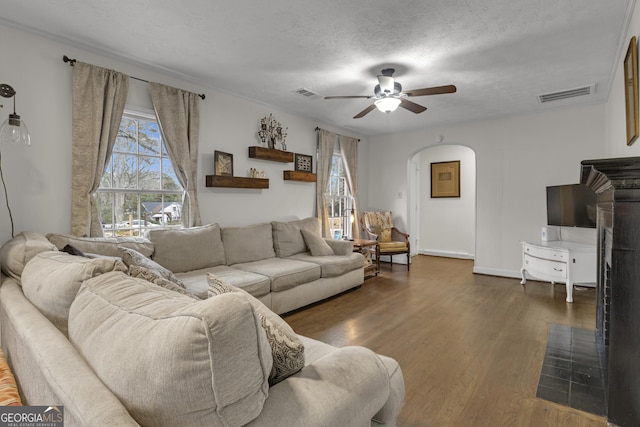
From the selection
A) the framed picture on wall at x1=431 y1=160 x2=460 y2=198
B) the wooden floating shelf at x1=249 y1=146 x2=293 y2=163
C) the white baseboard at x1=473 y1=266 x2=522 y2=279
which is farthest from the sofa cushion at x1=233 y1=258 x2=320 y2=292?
the framed picture on wall at x1=431 y1=160 x2=460 y2=198

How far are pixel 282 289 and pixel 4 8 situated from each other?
3.13m

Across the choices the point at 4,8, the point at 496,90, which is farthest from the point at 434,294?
the point at 4,8

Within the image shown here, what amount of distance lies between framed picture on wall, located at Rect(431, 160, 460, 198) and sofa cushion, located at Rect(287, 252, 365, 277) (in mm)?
3732

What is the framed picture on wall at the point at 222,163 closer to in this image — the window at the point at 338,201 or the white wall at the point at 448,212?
the window at the point at 338,201

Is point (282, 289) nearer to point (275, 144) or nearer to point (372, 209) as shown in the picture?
point (275, 144)

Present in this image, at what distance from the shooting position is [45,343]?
1010 mm

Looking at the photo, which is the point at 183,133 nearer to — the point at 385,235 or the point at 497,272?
the point at 385,235

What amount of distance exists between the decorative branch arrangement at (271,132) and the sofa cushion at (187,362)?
3.97m

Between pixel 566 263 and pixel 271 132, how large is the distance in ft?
13.7

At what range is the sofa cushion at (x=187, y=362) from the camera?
0.71 metres

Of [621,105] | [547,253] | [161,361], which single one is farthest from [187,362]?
[547,253]

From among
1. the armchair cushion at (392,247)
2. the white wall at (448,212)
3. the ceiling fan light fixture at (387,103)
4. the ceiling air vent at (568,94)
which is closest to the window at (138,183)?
the ceiling fan light fixture at (387,103)

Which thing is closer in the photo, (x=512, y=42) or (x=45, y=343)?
(x=45, y=343)

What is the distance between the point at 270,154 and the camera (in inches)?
181
